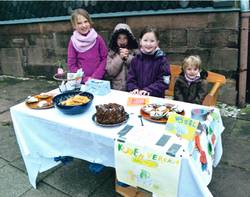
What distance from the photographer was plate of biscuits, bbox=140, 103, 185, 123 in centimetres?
238

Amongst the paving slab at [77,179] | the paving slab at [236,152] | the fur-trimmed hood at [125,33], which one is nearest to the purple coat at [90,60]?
the fur-trimmed hood at [125,33]

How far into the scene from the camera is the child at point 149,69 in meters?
3.21

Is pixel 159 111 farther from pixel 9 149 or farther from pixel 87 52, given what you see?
pixel 9 149

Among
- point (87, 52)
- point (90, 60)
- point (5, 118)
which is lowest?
A: point (5, 118)

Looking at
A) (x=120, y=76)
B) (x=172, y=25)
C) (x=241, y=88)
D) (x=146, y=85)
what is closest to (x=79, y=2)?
(x=172, y=25)

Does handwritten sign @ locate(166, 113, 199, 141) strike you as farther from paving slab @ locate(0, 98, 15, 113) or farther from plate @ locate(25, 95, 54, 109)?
paving slab @ locate(0, 98, 15, 113)

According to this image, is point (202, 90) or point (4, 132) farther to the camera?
point (4, 132)

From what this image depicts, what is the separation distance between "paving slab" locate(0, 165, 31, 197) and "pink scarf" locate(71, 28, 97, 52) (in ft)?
5.31

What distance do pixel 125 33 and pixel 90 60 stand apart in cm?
61

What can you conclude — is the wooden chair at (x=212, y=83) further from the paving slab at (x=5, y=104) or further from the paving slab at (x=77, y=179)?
the paving slab at (x=5, y=104)

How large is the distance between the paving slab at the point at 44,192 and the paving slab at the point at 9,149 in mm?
729

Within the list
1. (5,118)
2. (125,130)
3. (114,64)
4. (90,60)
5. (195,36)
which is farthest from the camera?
(5,118)

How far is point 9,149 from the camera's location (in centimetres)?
380

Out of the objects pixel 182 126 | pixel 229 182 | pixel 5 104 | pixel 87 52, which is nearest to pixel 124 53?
pixel 87 52
